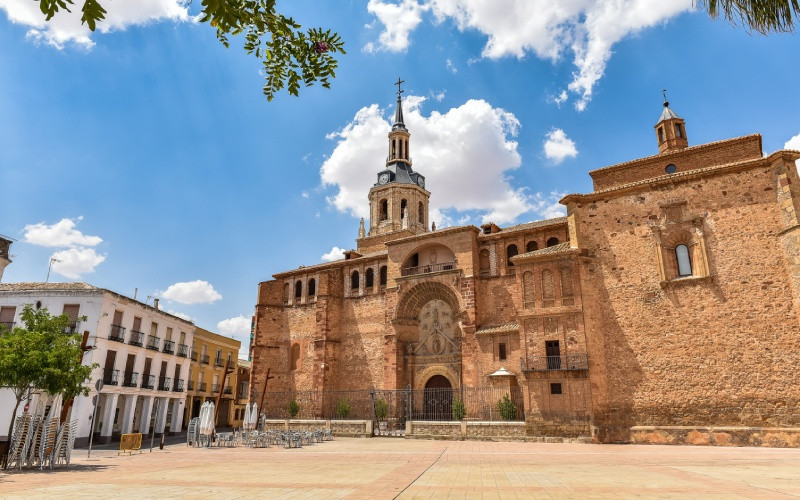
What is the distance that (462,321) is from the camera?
26.6 meters

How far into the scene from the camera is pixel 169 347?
99.6 ft

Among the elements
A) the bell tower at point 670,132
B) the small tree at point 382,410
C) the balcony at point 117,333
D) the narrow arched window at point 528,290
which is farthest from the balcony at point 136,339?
the bell tower at point 670,132

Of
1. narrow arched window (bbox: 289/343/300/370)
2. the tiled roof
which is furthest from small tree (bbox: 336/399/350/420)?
the tiled roof

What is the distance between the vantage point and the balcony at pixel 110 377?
2459 cm

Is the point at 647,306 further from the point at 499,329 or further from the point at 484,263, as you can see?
the point at 484,263

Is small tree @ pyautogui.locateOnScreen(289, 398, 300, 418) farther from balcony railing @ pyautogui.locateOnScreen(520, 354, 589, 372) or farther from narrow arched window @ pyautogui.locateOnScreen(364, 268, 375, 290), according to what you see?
balcony railing @ pyautogui.locateOnScreen(520, 354, 589, 372)

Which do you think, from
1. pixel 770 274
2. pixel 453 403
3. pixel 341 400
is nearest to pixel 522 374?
pixel 453 403

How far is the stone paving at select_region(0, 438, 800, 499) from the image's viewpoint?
7.52m

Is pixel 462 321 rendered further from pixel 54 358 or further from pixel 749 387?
pixel 54 358

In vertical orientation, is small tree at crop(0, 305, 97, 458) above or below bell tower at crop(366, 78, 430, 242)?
below

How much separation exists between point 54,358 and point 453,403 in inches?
667

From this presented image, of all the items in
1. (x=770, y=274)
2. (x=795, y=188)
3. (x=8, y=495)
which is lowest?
(x=8, y=495)

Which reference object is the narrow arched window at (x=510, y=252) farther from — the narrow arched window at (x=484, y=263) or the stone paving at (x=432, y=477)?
the stone paving at (x=432, y=477)

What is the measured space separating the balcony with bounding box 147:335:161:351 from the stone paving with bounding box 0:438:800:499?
1525cm
